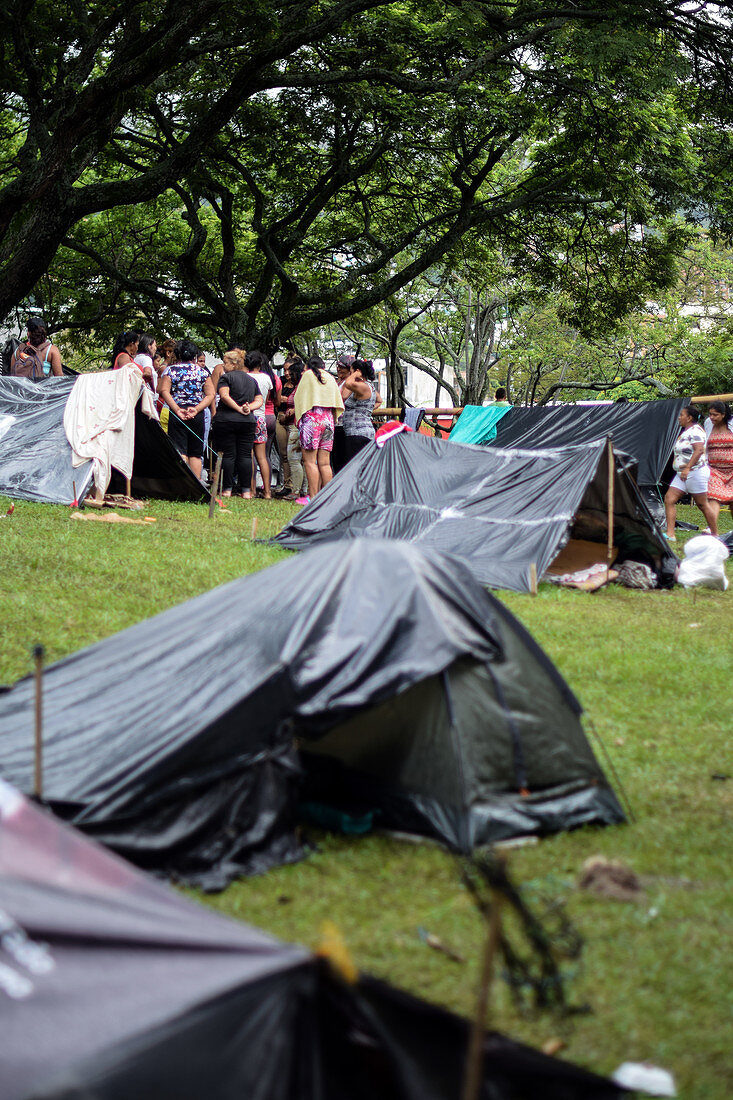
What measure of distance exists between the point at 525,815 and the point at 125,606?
368 cm

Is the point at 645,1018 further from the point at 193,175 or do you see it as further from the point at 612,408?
the point at 193,175

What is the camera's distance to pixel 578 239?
60.7 ft

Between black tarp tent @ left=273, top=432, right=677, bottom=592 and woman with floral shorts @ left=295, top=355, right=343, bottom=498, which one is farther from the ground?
woman with floral shorts @ left=295, top=355, right=343, bottom=498

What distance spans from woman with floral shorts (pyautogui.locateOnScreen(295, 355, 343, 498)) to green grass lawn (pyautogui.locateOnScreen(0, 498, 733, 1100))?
454 cm

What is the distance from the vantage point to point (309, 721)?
3322 mm

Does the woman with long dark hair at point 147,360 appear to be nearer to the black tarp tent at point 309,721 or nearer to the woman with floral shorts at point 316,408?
the woman with floral shorts at point 316,408

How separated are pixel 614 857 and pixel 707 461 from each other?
873 centimetres

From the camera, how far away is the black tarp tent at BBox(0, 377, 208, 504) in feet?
35.1

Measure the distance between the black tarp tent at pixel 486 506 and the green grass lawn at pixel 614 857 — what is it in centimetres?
158

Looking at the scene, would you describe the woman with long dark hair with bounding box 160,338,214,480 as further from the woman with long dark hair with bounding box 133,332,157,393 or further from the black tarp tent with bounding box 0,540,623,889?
the black tarp tent with bounding box 0,540,623,889

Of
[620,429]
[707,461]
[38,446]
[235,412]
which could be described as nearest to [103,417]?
[38,446]

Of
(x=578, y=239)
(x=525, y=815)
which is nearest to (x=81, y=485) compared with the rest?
(x=525, y=815)

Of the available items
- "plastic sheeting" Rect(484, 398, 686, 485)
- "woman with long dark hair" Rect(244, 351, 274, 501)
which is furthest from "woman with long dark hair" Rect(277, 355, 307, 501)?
"plastic sheeting" Rect(484, 398, 686, 485)

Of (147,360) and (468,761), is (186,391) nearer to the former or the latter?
(147,360)
